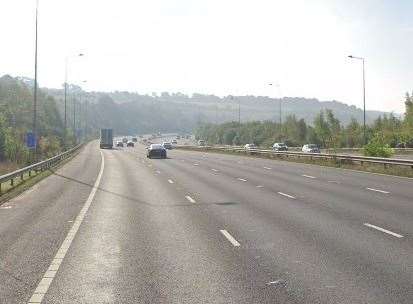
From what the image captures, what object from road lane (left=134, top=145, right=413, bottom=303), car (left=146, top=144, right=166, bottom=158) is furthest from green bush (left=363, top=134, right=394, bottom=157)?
road lane (left=134, top=145, right=413, bottom=303)

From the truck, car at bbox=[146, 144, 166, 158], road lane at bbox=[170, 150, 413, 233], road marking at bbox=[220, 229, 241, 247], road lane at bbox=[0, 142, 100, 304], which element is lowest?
road lane at bbox=[0, 142, 100, 304]

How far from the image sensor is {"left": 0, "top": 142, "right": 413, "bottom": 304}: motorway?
7895mm

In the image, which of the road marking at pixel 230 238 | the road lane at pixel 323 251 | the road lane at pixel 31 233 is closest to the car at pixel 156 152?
the road lane at pixel 31 233

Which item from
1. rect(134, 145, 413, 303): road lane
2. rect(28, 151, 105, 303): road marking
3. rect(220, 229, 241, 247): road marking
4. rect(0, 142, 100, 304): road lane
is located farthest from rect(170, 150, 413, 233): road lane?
rect(0, 142, 100, 304): road lane

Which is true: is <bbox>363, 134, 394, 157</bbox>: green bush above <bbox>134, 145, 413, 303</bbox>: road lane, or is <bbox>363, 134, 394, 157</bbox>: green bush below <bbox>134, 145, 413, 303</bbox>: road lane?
above

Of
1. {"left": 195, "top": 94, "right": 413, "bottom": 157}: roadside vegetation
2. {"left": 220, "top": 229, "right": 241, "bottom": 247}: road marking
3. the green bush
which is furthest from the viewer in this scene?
{"left": 195, "top": 94, "right": 413, "bottom": 157}: roadside vegetation

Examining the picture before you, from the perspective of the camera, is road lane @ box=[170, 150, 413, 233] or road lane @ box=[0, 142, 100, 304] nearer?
road lane @ box=[0, 142, 100, 304]

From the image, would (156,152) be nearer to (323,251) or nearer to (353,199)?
(353,199)

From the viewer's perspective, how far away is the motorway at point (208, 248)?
311 inches

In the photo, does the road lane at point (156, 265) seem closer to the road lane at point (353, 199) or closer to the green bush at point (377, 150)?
the road lane at point (353, 199)

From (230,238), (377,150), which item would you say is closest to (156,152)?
(377,150)

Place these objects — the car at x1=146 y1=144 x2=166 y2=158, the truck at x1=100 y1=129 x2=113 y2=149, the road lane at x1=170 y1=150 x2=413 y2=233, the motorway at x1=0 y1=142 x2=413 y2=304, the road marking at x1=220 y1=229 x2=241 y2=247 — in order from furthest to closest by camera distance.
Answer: the truck at x1=100 y1=129 x2=113 y2=149
the car at x1=146 y1=144 x2=166 y2=158
the road lane at x1=170 y1=150 x2=413 y2=233
the road marking at x1=220 y1=229 x2=241 y2=247
the motorway at x1=0 y1=142 x2=413 y2=304

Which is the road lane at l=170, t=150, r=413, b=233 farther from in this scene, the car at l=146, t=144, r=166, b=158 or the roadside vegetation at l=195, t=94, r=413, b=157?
the roadside vegetation at l=195, t=94, r=413, b=157

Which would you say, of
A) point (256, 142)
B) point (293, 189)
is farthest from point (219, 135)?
point (293, 189)
